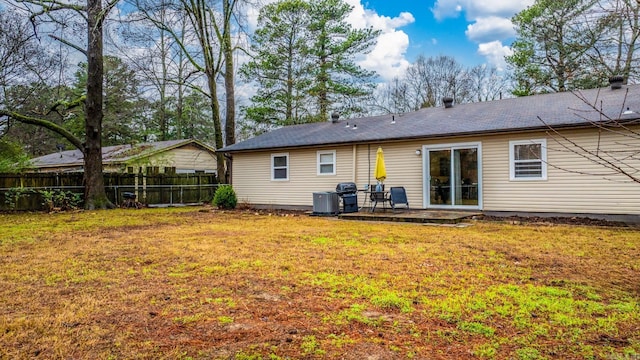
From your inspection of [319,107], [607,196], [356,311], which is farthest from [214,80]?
[356,311]

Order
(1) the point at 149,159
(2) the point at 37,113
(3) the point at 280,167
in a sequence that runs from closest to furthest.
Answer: (2) the point at 37,113, (3) the point at 280,167, (1) the point at 149,159

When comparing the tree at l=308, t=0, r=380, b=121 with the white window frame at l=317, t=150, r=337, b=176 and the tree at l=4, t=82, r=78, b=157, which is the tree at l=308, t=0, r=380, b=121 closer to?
the white window frame at l=317, t=150, r=337, b=176

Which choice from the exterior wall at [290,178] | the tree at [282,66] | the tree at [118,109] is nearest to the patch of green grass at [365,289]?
the exterior wall at [290,178]

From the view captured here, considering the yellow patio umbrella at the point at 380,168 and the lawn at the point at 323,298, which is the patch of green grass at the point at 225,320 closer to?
the lawn at the point at 323,298

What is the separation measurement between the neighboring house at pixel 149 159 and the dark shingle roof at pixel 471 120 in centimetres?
717

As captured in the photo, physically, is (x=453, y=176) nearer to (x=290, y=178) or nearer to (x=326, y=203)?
(x=326, y=203)

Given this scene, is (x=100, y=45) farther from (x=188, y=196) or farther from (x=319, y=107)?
(x=319, y=107)

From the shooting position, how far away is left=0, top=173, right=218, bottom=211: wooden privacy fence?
41.4ft

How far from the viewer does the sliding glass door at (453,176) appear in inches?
408

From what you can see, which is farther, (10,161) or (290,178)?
(10,161)

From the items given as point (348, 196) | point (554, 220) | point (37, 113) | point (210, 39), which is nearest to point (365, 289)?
point (554, 220)

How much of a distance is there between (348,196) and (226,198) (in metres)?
4.87

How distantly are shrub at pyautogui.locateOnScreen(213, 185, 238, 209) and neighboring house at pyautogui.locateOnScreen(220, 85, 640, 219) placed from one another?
0.72m

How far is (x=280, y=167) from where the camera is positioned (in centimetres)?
1373
